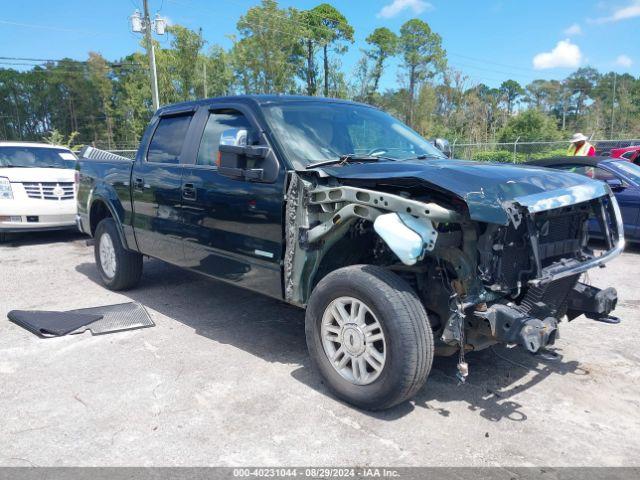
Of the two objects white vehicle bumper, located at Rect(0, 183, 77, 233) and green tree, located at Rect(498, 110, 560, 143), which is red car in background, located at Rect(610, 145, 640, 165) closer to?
white vehicle bumper, located at Rect(0, 183, 77, 233)

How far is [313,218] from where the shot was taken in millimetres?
3627

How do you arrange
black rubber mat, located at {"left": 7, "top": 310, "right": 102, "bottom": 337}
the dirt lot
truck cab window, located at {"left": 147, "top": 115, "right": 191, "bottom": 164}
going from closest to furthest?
the dirt lot → black rubber mat, located at {"left": 7, "top": 310, "right": 102, "bottom": 337} → truck cab window, located at {"left": 147, "top": 115, "right": 191, "bottom": 164}

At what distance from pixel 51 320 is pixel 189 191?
194 cm

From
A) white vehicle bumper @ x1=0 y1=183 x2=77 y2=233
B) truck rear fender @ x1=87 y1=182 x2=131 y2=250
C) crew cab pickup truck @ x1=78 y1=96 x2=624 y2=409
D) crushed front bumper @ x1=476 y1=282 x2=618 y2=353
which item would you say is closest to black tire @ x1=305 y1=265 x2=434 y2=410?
crew cab pickup truck @ x1=78 y1=96 x2=624 y2=409

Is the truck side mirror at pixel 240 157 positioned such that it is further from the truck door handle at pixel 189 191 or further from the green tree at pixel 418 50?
the green tree at pixel 418 50

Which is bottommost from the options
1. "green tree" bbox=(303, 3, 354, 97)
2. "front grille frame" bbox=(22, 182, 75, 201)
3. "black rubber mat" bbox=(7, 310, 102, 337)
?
"black rubber mat" bbox=(7, 310, 102, 337)

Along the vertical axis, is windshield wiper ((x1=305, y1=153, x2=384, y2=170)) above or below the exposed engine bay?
above

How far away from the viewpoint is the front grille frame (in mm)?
9148

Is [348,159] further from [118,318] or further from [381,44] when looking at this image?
[381,44]

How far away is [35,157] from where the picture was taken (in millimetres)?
10125

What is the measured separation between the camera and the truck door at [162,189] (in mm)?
4840

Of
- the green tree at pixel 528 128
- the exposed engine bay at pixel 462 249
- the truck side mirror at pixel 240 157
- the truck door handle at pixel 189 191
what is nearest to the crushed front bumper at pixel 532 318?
the exposed engine bay at pixel 462 249

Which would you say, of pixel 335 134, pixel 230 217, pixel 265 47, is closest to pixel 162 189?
pixel 230 217

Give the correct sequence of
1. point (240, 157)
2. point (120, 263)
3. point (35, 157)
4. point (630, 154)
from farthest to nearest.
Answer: point (630, 154) < point (35, 157) < point (120, 263) < point (240, 157)
